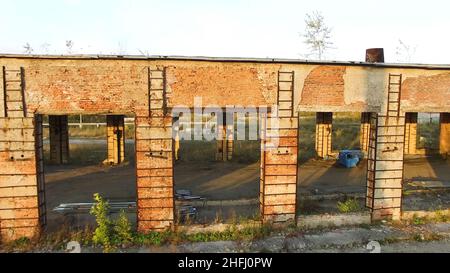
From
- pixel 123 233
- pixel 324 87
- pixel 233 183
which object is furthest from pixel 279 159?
pixel 233 183

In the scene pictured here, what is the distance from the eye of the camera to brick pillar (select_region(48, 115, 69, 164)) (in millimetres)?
18547

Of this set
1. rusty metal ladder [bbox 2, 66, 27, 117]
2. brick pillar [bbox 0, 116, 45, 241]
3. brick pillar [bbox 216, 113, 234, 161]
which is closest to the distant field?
brick pillar [bbox 216, 113, 234, 161]

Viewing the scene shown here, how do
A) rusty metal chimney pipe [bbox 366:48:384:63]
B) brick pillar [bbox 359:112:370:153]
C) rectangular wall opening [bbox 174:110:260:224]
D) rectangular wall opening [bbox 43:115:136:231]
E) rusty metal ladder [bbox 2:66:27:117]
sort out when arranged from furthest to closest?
brick pillar [bbox 359:112:370:153] → rusty metal chimney pipe [bbox 366:48:384:63] → rectangular wall opening [bbox 174:110:260:224] → rectangular wall opening [bbox 43:115:136:231] → rusty metal ladder [bbox 2:66:27:117]

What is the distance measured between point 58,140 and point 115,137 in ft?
10.2

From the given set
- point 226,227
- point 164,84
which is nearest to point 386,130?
point 226,227

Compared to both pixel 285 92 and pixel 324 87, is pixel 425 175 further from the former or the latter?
pixel 285 92

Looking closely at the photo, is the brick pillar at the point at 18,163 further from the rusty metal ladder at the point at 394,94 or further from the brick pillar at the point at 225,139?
the brick pillar at the point at 225,139

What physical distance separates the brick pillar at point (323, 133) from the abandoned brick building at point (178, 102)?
33.5 feet

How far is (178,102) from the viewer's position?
8711 mm

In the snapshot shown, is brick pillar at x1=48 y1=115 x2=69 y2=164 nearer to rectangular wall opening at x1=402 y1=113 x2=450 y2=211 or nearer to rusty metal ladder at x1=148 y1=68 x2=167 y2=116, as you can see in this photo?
rusty metal ladder at x1=148 y1=68 x2=167 y2=116

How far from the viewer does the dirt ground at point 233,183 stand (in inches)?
451

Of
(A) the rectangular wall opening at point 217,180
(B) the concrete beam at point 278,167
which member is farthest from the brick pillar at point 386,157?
(A) the rectangular wall opening at point 217,180

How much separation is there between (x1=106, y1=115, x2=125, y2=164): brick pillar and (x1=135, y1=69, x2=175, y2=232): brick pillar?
35.0 ft
